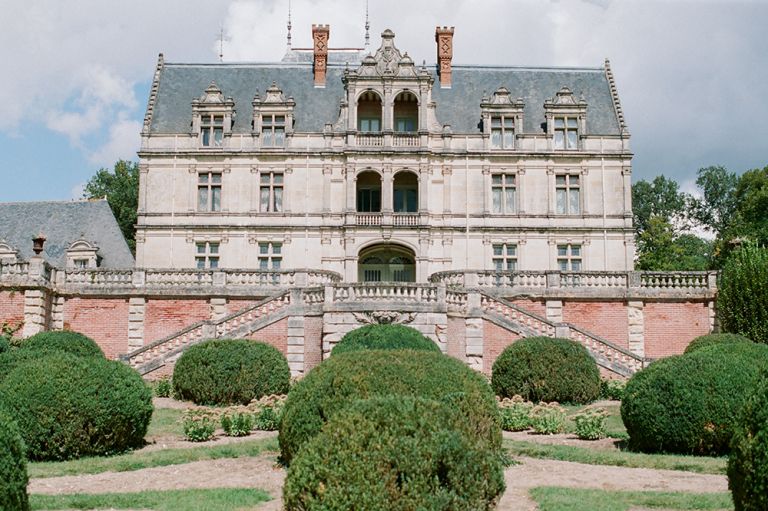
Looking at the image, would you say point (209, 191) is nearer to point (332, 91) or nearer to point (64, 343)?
point (332, 91)

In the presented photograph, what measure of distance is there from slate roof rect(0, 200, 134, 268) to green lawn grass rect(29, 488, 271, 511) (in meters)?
26.1

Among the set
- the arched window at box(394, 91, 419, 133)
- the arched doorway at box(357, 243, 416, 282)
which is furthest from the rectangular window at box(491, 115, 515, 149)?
the arched doorway at box(357, 243, 416, 282)

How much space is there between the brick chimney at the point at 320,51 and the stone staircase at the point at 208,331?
16740 mm

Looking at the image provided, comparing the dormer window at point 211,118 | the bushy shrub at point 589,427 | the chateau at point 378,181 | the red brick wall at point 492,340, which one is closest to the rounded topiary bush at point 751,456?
the bushy shrub at point 589,427

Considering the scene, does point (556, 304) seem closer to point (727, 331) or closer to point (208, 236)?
point (727, 331)

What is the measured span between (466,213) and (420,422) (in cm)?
2865

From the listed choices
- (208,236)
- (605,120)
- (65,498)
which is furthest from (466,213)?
(65,498)

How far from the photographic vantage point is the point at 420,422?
815 centimetres

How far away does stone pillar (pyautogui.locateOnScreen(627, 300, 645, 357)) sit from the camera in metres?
28.6

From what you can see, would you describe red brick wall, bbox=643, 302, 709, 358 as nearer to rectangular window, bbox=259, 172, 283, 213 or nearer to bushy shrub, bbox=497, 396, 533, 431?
bushy shrub, bbox=497, 396, 533, 431

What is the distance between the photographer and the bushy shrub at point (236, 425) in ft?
51.5

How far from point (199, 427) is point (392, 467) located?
845 cm

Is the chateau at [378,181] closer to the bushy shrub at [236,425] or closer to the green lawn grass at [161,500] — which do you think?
the bushy shrub at [236,425]

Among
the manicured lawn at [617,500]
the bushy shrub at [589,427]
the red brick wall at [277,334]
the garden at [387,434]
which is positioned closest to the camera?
the garden at [387,434]
